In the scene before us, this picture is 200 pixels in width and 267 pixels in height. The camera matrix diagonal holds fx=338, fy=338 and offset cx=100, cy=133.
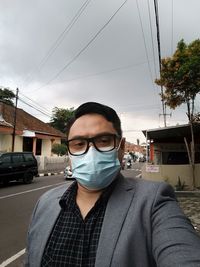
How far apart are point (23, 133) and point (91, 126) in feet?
99.2

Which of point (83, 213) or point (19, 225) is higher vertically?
point (83, 213)

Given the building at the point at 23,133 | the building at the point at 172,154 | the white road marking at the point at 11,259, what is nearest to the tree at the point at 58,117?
the building at the point at 23,133

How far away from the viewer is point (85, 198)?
6.54 ft

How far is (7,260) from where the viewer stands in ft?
18.3

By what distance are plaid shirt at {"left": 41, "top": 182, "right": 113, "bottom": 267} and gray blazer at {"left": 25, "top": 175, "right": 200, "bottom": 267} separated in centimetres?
5

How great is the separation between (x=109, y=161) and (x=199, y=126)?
51.0 ft

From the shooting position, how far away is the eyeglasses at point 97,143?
2023mm

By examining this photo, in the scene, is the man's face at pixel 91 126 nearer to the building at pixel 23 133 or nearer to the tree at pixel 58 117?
the building at pixel 23 133

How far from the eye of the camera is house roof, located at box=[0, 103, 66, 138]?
1207 inches

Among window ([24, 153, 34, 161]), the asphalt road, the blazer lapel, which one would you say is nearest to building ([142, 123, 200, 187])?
the asphalt road

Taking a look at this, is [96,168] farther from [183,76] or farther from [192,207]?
[183,76]

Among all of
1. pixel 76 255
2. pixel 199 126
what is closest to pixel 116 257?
pixel 76 255

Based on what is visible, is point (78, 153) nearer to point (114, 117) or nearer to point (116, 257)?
point (114, 117)

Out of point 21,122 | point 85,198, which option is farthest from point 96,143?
point 21,122
